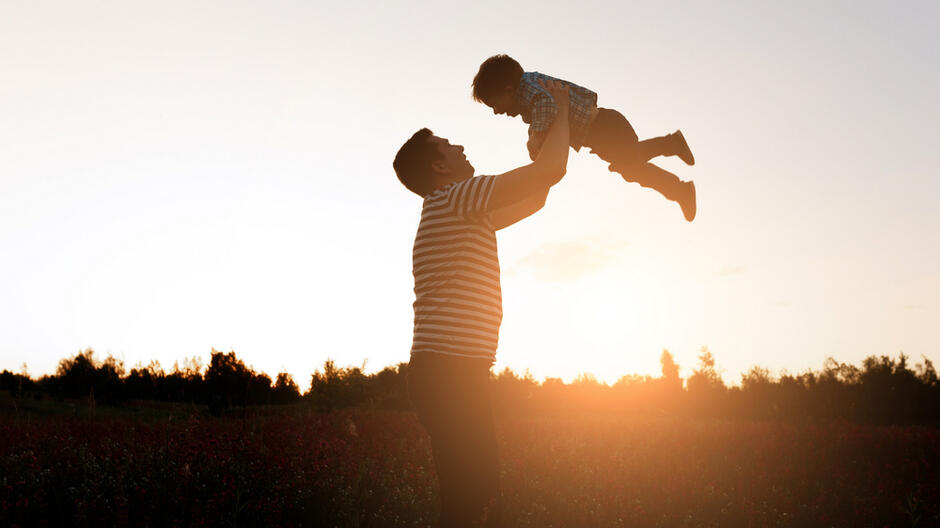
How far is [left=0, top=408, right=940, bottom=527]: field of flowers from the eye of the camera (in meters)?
5.62

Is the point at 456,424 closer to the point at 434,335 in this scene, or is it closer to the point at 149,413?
the point at 434,335

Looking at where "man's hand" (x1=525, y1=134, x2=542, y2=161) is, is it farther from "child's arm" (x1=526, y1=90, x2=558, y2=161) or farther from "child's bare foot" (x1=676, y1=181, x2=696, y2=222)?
"child's bare foot" (x1=676, y1=181, x2=696, y2=222)

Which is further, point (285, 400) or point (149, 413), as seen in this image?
point (285, 400)

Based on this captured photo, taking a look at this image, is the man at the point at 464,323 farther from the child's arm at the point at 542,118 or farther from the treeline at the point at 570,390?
the treeline at the point at 570,390

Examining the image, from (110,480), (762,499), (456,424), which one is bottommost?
(762,499)

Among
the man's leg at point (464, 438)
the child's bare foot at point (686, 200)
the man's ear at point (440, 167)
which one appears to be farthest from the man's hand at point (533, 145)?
the child's bare foot at point (686, 200)

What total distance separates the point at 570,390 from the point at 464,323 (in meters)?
19.9

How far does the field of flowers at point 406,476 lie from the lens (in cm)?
562

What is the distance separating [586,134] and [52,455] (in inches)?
268

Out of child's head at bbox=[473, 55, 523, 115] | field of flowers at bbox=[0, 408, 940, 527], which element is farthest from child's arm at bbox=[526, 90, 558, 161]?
field of flowers at bbox=[0, 408, 940, 527]

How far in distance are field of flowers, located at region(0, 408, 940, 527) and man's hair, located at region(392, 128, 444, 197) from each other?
344cm

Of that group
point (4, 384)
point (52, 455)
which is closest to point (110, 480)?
point (52, 455)

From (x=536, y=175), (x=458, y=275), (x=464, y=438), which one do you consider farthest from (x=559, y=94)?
(x=464, y=438)

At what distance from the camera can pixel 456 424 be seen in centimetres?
257
